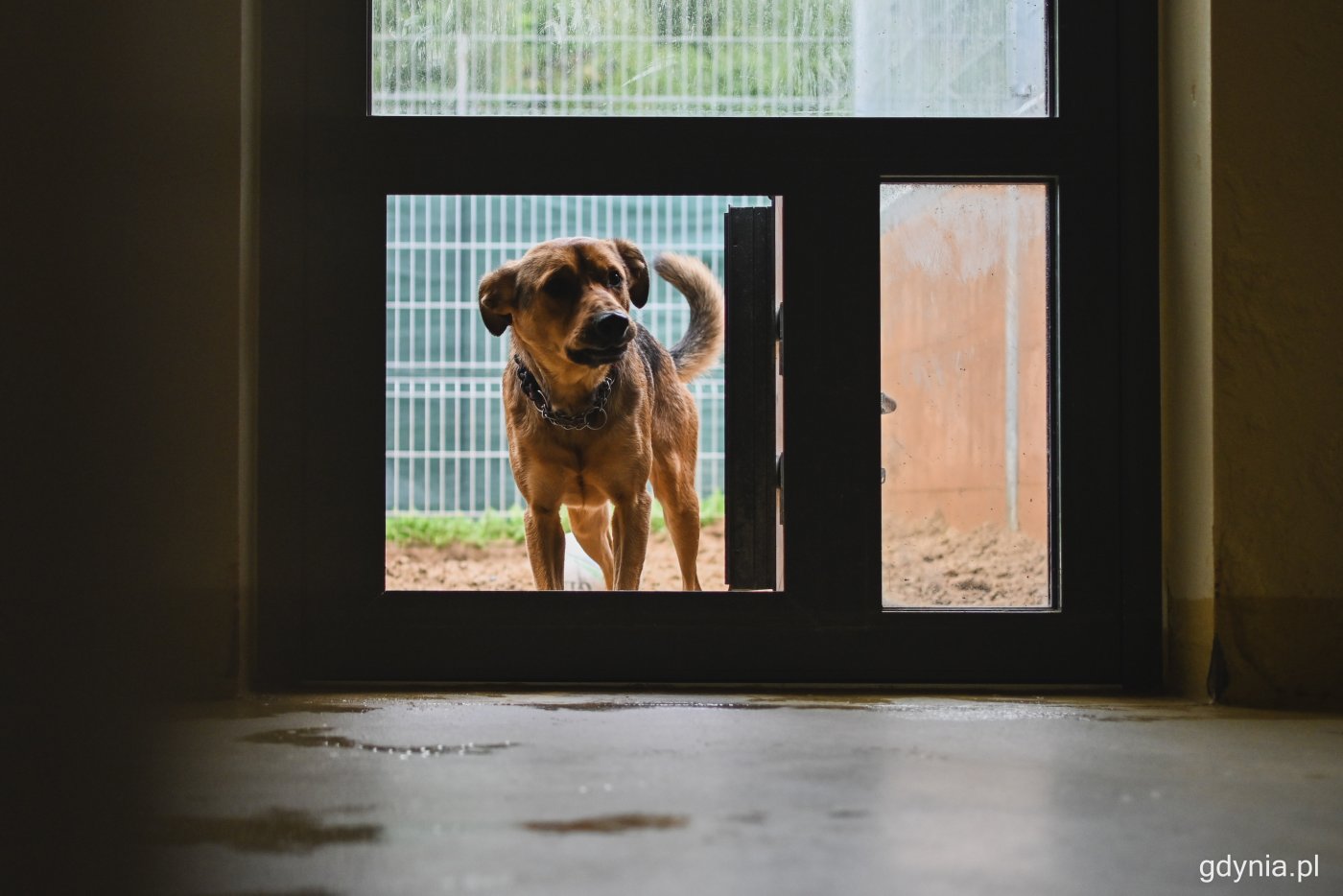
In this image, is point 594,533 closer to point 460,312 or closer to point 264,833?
point 460,312

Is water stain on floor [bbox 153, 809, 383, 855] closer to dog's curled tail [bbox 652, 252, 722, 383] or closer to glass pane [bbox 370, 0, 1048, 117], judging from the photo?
glass pane [bbox 370, 0, 1048, 117]

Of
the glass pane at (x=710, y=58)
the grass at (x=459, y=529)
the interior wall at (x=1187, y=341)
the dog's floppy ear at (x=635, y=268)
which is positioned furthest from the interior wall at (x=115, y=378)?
the grass at (x=459, y=529)

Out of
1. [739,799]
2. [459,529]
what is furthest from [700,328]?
[739,799]

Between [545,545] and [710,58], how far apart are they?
5.39 feet

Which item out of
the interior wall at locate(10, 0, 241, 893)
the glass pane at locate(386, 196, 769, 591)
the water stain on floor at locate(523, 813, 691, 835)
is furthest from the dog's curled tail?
the water stain on floor at locate(523, 813, 691, 835)

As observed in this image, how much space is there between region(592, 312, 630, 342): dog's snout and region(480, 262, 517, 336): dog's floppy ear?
32 cm

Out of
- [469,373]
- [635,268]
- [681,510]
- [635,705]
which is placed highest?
[635,268]

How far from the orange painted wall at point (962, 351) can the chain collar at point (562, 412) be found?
1305 millimetres

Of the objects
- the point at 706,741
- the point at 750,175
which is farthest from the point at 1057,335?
the point at 706,741

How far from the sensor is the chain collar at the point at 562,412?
342 centimetres

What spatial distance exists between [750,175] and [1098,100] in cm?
70

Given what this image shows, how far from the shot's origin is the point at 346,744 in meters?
1.57

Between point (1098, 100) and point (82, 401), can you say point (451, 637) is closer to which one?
point (82, 401)

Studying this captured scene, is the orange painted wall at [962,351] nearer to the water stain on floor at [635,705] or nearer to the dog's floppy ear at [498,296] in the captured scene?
the water stain on floor at [635,705]
